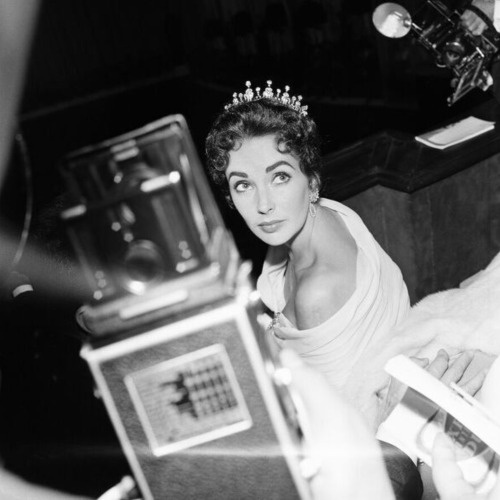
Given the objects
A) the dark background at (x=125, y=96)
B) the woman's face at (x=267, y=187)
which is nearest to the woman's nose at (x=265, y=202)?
the woman's face at (x=267, y=187)

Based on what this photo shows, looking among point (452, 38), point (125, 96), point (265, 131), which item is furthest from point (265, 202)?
point (125, 96)

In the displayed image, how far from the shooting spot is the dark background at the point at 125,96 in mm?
1034

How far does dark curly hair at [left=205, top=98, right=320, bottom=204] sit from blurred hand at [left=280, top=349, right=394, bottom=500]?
72cm

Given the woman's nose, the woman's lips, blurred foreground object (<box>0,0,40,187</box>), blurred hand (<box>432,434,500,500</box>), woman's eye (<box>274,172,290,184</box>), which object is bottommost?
blurred hand (<box>432,434,500,500</box>)

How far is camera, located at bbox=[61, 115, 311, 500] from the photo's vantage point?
395 millimetres

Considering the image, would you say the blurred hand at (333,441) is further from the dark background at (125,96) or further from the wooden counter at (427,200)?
the wooden counter at (427,200)

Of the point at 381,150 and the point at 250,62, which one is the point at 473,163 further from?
the point at 250,62

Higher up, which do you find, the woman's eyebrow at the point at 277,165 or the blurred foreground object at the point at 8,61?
the blurred foreground object at the point at 8,61

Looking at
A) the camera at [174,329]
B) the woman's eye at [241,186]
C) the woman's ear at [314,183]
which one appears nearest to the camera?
the camera at [174,329]

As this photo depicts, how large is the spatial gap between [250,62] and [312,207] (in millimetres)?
3687

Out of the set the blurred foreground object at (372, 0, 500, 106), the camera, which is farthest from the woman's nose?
the blurred foreground object at (372, 0, 500, 106)

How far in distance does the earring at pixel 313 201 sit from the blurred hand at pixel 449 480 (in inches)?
30.7

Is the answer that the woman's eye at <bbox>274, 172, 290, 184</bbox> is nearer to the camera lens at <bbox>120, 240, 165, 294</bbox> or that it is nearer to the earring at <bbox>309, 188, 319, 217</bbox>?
the earring at <bbox>309, 188, 319, 217</bbox>

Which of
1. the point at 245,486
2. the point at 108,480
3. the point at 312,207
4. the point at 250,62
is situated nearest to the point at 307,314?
the point at 312,207
